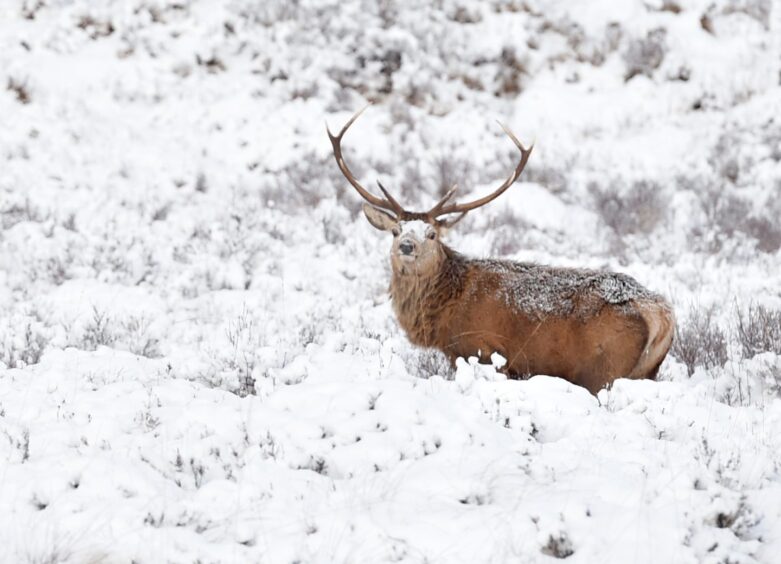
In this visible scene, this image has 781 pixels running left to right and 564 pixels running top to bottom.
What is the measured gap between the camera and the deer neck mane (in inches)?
261

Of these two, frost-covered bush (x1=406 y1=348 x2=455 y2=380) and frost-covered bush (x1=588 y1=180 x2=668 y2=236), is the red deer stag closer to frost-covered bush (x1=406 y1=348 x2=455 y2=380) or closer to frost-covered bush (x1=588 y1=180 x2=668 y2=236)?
frost-covered bush (x1=406 y1=348 x2=455 y2=380)

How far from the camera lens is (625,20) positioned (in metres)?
17.0

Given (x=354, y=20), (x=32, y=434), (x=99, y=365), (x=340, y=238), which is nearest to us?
(x=32, y=434)

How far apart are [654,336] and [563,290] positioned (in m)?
0.68

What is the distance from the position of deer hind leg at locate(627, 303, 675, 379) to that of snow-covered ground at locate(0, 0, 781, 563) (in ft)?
1.51

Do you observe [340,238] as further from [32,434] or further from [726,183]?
[32,434]

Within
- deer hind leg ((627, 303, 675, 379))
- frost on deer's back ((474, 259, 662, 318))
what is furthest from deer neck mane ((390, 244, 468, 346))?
deer hind leg ((627, 303, 675, 379))

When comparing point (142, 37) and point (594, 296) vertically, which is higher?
point (594, 296)

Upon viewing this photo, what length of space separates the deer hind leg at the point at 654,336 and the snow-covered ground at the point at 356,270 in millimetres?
461

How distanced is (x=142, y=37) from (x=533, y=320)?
1227 centimetres

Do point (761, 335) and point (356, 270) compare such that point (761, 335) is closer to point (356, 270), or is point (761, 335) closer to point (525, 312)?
point (525, 312)

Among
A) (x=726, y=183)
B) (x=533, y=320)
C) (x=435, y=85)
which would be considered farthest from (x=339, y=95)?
(x=533, y=320)

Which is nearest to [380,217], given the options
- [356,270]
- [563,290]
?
[563,290]

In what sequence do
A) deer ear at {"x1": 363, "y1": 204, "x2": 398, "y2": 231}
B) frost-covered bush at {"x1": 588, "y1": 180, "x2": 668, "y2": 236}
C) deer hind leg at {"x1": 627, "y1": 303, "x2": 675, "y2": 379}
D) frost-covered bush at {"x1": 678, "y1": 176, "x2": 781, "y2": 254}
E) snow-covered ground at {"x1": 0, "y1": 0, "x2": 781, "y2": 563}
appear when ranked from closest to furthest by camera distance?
1. snow-covered ground at {"x1": 0, "y1": 0, "x2": 781, "y2": 563}
2. deer hind leg at {"x1": 627, "y1": 303, "x2": 675, "y2": 379}
3. deer ear at {"x1": 363, "y1": 204, "x2": 398, "y2": 231}
4. frost-covered bush at {"x1": 678, "y1": 176, "x2": 781, "y2": 254}
5. frost-covered bush at {"x1": 588, "y1": 180, "x2": 668, "y2": 236}
